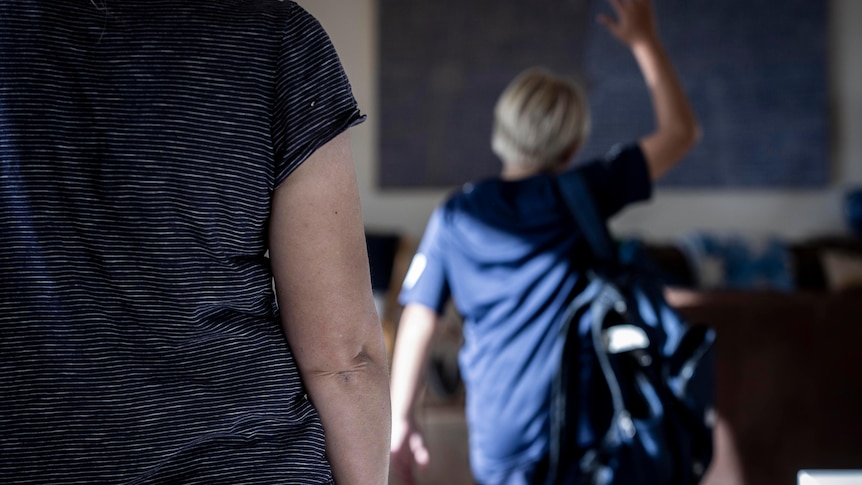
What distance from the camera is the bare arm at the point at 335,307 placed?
3.09 ft

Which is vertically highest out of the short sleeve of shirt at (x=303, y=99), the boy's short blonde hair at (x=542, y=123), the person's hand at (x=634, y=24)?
the short sleeve of shirt at (x=303, y=99)

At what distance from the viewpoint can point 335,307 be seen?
3.20ft

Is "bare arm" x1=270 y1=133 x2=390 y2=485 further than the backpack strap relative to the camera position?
No

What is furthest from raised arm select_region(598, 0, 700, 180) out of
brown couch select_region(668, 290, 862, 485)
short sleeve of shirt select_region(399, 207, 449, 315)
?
brown couch select_region(668, 290, 862, 485)

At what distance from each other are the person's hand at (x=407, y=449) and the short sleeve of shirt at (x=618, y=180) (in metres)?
0.59

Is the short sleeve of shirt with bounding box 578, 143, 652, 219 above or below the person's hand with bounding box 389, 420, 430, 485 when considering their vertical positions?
above

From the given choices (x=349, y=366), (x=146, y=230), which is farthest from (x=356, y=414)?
(x=146, y=230)

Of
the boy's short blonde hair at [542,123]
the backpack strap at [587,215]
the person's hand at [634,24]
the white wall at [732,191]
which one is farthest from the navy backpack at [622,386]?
the white wall at [732,191]

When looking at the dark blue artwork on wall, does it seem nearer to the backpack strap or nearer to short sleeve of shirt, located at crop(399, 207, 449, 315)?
short sleeve of shirt, located at crop(399, 207, 449, 315)

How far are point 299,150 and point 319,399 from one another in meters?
0.26

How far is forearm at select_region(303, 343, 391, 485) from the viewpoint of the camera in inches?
39.3

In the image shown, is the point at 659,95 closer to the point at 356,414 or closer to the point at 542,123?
the point at 542,123

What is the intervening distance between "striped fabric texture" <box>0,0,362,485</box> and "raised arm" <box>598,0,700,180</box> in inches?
49.6

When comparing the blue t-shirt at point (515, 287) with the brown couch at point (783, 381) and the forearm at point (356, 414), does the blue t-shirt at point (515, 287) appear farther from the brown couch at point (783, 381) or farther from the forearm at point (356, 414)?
the brown couch at point (783, 381)
